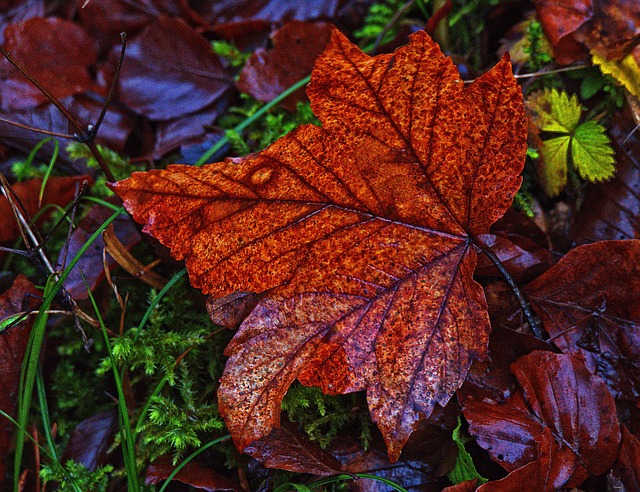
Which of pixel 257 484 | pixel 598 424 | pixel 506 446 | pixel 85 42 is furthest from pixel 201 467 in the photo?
pixel 85 42

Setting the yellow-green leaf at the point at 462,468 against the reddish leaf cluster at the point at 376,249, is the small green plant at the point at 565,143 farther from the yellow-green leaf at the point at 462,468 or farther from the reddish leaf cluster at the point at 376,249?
the yellow-green leaf at the point at 462,468

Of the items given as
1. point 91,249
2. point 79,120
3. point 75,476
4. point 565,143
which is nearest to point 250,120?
point 91,249

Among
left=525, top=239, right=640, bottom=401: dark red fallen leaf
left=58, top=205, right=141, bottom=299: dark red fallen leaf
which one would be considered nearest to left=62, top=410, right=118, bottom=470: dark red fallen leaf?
left=58, top=205, right=141, bottom=299: dark red fallen leaf

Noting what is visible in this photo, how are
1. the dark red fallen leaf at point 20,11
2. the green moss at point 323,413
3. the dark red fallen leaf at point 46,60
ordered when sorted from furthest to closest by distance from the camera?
Answer: the dark red fallen leaf at point 20,11, the dark red fallen leaf at point 46,60, the green moss at point 323,413

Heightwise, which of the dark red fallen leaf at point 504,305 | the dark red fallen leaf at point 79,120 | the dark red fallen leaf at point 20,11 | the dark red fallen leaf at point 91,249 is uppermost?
the dark red fallen leaf at point 20,11

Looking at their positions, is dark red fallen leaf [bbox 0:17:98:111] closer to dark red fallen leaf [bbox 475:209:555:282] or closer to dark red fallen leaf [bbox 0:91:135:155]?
dark red fallen leaf [bbox 0:91:135:155]

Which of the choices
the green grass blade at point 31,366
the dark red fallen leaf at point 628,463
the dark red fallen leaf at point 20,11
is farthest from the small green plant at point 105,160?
the dark red fallen leaf at point 628,463

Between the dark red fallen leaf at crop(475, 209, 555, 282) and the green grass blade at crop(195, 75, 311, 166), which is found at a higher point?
the green grass blade at crop(195, 75, 311, 166)
